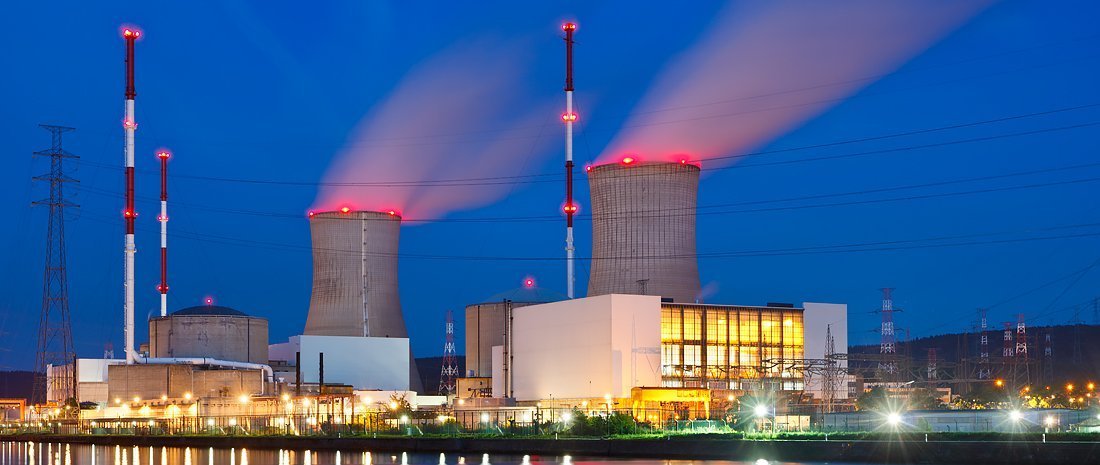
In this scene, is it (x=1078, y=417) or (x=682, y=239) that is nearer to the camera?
(x=1078, y=417)

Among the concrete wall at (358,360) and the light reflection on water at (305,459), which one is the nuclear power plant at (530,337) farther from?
the light reflection on water at (305,459)

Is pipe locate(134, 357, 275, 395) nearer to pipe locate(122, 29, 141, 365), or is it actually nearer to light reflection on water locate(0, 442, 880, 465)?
pipe locate(122, 29, 141, 365)

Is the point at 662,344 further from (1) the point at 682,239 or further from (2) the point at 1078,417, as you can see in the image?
(2) the point at 1078,417

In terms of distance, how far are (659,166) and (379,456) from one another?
26.2 m

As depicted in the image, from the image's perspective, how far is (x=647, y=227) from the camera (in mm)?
53969

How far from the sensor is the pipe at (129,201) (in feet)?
193

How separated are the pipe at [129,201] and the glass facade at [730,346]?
26418mm

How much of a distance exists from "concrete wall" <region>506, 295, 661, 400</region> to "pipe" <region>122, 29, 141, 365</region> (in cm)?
2080

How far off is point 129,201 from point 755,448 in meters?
41.7

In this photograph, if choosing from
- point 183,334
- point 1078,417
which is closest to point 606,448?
point 1078,417

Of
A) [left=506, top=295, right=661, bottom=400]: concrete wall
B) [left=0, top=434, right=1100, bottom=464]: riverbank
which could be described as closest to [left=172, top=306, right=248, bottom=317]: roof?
[left=506, top=295, right=661, bottom=400]: concrete wall

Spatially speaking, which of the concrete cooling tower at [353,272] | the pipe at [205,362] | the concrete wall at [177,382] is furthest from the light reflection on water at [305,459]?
the concrete cooling tower at [353,272]

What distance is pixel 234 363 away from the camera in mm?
65812

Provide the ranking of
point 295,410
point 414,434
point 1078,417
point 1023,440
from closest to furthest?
point 1023,440 → point 414,434 → point 1078,417 → point 295,410
